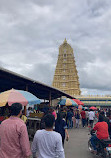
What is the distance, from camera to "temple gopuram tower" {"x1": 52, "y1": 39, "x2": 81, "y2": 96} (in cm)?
5958

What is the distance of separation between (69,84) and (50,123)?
57642 mm

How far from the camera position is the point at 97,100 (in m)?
57.7

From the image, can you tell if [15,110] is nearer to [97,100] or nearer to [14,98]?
[14,98]

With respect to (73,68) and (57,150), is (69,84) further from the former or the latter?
(57,150)

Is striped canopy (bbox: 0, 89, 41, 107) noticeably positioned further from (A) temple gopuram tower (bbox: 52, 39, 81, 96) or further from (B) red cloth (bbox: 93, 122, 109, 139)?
(A) temple gopuram tower (bbox: 52, 39, 81, 96)

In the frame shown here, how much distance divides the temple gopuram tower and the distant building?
13.1 ft

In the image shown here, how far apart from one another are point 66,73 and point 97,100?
48.1 feet

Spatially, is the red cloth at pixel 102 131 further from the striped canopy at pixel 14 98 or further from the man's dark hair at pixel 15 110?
the man's dark hair at pixel 15 110

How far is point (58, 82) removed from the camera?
60.7 meters

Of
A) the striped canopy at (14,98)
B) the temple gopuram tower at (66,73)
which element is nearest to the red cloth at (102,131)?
the striped canopy at (14,98)

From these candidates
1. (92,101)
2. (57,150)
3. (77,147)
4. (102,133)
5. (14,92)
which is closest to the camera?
(57,150)

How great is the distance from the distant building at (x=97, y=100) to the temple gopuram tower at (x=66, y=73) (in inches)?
158

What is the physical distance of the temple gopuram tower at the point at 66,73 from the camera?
195 ft

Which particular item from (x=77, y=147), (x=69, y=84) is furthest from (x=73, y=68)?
(x=77, y=147)
